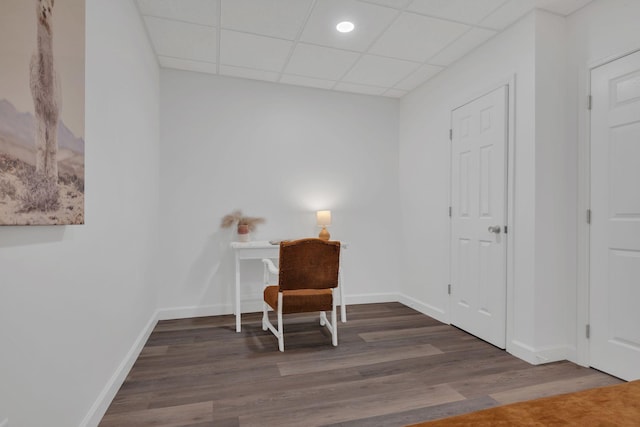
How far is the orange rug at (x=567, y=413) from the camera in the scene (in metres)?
0.59

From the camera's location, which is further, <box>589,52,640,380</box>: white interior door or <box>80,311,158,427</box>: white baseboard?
<box>589,52,640,380</box>: white interior door

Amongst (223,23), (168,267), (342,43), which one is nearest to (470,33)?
(342,43)

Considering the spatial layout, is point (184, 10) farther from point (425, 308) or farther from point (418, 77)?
point (425, 308)

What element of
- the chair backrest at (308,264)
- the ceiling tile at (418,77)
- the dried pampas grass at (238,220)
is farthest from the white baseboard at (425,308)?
the ceiling tile at (418,77)

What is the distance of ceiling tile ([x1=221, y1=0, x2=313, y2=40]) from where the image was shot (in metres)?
2.42

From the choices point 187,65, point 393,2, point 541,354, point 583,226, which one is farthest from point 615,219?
point 187,65

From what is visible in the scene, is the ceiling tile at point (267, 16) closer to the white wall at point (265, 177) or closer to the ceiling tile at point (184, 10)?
the ceiling tile at point (184, 10)

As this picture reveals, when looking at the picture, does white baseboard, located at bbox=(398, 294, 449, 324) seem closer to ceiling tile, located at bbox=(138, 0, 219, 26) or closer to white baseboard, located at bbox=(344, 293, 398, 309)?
white baseboard, located at bbox=(344, 293, 398, 309)

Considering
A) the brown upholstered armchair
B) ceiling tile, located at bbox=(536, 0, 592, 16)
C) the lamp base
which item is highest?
ceiling tile, located at bbox=(536, 0, 592, 16)

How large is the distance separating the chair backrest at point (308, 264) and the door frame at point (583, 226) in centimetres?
180

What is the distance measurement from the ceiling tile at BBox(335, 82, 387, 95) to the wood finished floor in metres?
2.70

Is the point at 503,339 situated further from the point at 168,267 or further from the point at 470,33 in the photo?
the point at 168,267

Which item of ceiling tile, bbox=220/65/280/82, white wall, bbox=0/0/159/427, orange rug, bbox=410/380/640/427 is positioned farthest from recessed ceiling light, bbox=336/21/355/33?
orange rug, bbox=410/380/640/427

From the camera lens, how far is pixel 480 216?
9.69 feet
